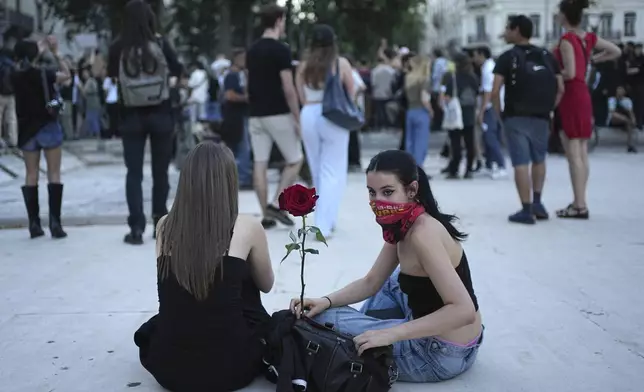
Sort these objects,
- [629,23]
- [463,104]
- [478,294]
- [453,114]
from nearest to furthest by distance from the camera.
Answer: [478,294] → [453,114] → [463,104] → [629,23]

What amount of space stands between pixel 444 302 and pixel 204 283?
958 mm

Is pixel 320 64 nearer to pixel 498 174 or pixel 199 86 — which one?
pixel 498 174

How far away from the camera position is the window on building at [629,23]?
61.0ft

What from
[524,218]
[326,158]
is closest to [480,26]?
[524,218]

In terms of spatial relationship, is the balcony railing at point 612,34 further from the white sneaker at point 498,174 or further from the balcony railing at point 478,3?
the balcony railing at point 478,3

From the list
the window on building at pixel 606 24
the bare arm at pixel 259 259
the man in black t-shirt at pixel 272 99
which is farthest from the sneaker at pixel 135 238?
the window on building at pixel 606 24

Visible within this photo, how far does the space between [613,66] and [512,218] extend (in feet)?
37.0

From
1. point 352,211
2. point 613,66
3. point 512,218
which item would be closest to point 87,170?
point 352,211

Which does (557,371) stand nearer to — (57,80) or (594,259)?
(594,259)

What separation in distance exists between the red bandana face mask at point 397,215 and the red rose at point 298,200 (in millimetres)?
302

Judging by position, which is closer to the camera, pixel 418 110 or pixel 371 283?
pixel 371 283

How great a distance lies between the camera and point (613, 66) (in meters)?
18.0

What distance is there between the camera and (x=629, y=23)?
18625mm

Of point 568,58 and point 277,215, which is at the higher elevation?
point 568,58
